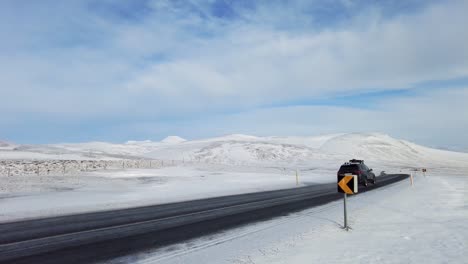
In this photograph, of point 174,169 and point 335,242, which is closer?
point 335,242

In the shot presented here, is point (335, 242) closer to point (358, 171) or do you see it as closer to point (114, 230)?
point (114, 230)

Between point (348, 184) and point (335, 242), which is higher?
point (348, 184)

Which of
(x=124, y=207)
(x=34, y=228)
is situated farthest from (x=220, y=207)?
(x=34, y=228)

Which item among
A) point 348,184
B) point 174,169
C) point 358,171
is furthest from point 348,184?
point 174,169

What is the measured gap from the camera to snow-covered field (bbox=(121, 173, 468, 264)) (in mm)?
8234

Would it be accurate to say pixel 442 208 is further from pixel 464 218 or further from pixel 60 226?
pixel 60 226

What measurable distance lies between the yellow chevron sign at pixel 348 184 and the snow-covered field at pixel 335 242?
1.13m

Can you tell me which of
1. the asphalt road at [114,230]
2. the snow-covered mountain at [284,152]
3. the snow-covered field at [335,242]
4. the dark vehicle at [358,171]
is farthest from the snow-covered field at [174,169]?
the snow-covered field at [335,242]

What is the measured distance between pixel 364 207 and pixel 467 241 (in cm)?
760

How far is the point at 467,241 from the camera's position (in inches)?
370

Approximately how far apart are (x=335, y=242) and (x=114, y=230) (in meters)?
6.23

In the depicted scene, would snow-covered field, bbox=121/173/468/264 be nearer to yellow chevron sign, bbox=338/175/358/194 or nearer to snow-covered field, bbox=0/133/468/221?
yellow chevron sign, bbox=338/175/358/194

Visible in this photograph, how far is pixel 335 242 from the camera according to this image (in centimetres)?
984

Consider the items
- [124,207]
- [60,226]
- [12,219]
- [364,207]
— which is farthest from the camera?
[124,207]
